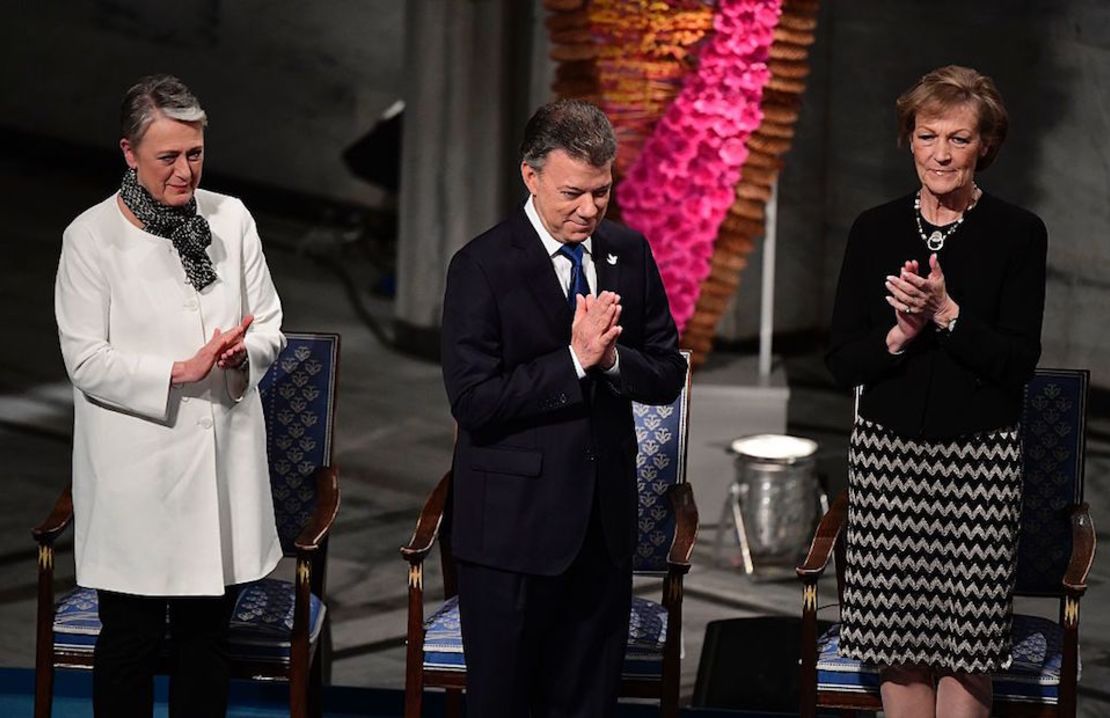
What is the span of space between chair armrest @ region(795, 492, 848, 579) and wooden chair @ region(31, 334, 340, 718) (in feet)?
3.51

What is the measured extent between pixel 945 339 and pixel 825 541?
0.69 meters

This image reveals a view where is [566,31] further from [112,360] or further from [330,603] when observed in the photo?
[112,360]

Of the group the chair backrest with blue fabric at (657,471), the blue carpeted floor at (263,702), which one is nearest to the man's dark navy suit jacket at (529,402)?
the chair backrest with blue fabric at (657,471)

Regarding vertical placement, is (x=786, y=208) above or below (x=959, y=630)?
above

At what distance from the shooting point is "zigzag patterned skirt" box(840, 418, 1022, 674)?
3.91 metres

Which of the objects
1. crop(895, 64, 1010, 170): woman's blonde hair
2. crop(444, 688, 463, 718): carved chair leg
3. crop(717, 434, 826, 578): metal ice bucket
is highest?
crop(895, 64, 1010, 170): woman's blonde hair

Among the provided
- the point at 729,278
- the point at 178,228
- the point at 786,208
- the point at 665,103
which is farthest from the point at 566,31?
the point at 178,228

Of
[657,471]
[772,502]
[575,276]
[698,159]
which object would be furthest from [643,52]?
[575,276]

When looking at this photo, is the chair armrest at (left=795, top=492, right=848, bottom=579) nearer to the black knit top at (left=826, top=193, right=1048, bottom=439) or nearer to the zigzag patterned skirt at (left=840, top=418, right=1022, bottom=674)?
the zigzag patterned skirt at (left=840, top=418, right=1022, bottom=674)

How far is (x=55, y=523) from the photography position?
14.3 feet

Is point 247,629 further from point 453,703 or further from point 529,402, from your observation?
point 529,402

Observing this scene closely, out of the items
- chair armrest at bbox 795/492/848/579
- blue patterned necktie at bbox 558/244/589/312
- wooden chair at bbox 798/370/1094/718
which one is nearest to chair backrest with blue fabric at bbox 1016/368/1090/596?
wooden chair at bbox 798/370/1094/718

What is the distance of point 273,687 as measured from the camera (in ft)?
16.6

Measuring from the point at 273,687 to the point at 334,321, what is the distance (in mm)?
2125
